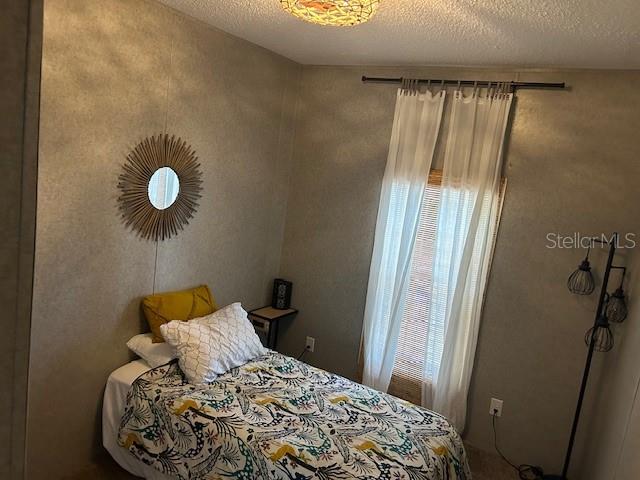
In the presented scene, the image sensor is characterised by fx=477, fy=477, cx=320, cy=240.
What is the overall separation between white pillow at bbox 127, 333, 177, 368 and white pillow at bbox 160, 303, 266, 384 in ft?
0.33

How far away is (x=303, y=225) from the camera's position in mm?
3977

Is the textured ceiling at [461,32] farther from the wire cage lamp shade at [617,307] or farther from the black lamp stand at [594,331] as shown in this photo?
the wire cage lamp shade at [617,307]

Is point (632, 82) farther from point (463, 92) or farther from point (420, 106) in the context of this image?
point (420, 106)

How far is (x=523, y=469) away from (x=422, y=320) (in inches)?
46.3


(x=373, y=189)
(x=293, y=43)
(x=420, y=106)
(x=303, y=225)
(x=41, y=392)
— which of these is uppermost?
(x=293, y=43)

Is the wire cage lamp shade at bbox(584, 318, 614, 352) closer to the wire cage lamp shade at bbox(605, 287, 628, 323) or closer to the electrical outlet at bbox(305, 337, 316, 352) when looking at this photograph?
the wire cage lamp shade at bbox(605, 287, 628, 323)

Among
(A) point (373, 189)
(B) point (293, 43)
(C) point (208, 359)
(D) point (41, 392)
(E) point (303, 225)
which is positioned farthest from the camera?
(E) point (303, 225)

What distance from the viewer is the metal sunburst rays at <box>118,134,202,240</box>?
106 inches

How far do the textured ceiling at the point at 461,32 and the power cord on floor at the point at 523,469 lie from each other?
2.36m

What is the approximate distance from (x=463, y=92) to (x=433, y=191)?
69cm

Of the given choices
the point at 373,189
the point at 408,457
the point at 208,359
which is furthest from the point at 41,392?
the point at 373,189

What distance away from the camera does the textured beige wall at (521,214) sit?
2.91 m

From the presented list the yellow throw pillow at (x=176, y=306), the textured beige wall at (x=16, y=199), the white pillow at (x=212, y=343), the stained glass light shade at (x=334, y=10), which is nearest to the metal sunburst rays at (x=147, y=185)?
the yellow throw pillow at (x=176, y=306)

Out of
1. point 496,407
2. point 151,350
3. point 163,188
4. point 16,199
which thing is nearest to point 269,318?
point 151,350
